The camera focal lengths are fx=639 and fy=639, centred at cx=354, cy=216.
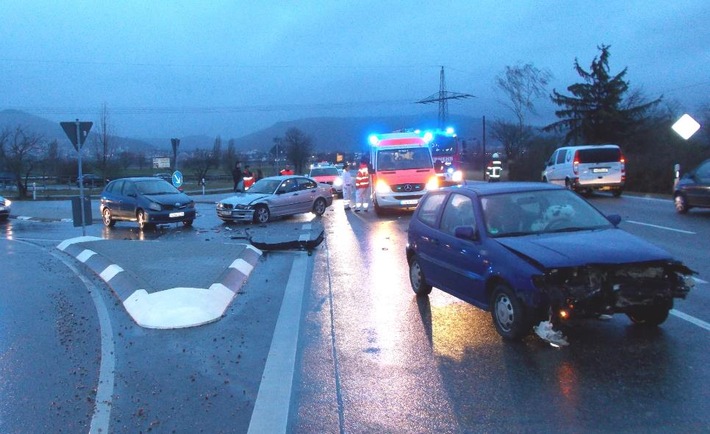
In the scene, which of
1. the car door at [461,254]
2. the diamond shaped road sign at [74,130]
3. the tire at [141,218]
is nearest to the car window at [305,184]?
the tire at [141,218]

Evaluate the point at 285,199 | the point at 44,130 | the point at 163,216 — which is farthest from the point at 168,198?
the point at 44,130

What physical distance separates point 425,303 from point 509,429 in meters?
3.89

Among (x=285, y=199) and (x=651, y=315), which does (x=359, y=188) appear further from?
(x=651, y=315)

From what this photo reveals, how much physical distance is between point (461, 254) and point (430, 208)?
1.41m

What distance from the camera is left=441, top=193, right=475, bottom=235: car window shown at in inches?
284

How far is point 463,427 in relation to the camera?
14.3 feet

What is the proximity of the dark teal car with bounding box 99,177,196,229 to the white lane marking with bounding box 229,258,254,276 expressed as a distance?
336 inches

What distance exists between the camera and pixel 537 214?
6.97m

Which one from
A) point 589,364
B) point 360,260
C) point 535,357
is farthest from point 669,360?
point 360,260

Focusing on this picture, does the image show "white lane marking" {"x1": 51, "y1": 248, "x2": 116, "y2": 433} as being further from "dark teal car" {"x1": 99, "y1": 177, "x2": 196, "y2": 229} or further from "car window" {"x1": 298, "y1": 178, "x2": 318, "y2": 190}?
"car window" {"x1": 298, "y1": 178, "x2": 318, "y2": 190}

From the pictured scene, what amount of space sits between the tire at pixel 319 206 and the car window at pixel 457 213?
15.0 meters

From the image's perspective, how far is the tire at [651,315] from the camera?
6270 mm

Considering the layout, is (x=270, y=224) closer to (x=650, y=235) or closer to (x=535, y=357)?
(x=650, y=235)

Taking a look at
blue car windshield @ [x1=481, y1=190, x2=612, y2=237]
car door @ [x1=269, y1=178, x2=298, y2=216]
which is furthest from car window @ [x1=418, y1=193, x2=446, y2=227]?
car door @ [x1=269, y1=178, x2=298, y2=216]
